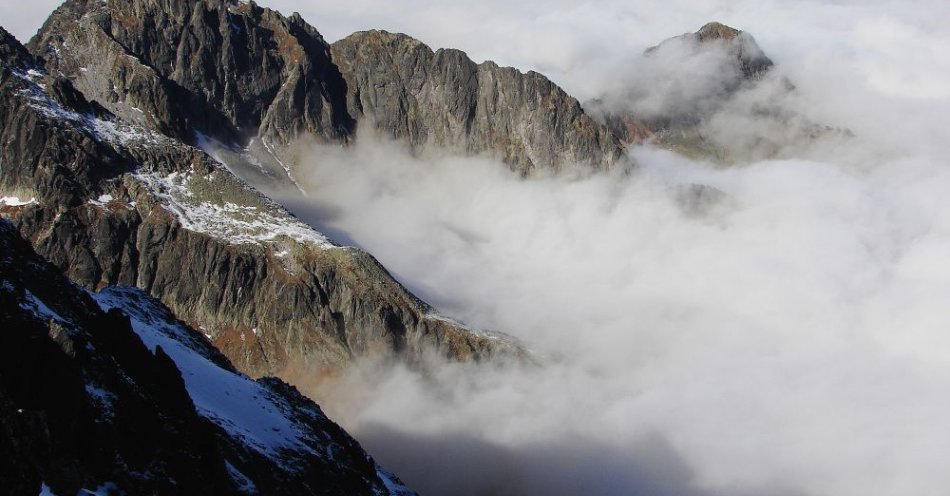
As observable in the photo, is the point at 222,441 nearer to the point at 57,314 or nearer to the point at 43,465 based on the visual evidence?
the point at 57,314

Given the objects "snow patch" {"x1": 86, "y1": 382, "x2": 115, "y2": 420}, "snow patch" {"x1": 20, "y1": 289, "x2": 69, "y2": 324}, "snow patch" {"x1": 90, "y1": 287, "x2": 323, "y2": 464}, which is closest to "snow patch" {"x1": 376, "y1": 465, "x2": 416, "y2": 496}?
"snow patch" {"x1": 90, "y1": 287, "x2": 323, "y2": 464}

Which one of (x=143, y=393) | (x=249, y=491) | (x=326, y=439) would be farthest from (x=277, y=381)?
(x=143, y=393)

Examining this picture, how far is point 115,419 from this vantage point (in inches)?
3393

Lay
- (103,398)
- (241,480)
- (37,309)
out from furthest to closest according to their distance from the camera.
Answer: (241,480) → (37,309) → (103,398)

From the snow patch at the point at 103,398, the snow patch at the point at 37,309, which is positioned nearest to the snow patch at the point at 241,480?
the snow patch at the point at 103,398

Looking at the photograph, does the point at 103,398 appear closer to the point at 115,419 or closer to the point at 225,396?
the point at 115,419

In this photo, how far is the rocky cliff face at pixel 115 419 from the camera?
74188 millimetres

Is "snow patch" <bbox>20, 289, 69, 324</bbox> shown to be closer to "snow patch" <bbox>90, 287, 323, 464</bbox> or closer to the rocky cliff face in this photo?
the rocky cliff face

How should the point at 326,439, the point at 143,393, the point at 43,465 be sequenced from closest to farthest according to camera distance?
the point at 43,465, the point at 143,393, the point at 326,439

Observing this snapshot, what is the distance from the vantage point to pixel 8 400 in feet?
214

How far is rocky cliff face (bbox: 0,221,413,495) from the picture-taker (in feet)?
243

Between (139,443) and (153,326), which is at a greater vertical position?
(153,326)

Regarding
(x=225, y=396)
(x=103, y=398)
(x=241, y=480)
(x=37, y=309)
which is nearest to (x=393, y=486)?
(x=225, y=396)

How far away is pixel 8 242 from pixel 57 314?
15.4 m
